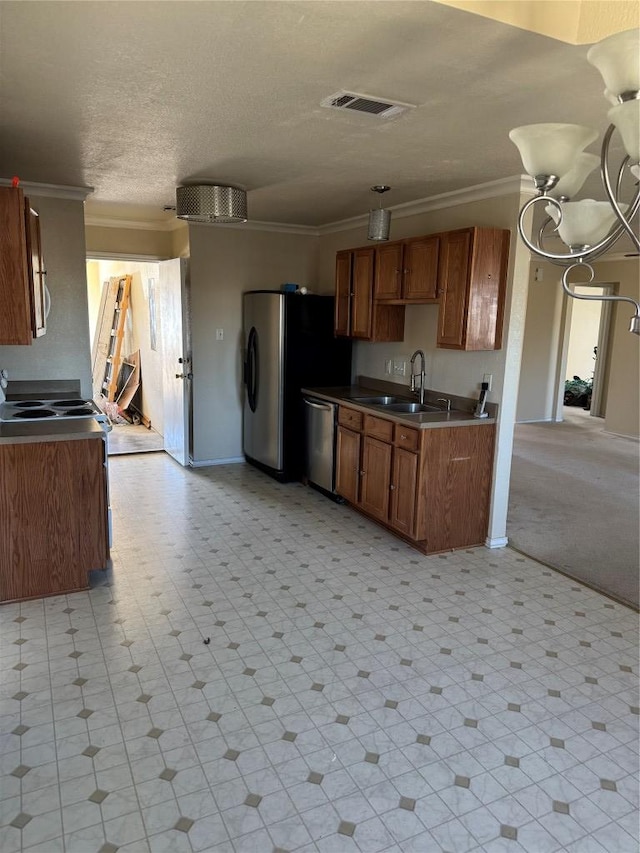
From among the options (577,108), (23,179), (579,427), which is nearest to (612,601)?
(577,108)

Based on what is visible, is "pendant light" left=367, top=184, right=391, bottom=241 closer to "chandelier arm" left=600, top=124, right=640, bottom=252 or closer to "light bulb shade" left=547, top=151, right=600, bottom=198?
"light bulb shade" left=547, top=151, right=600, bottom=198

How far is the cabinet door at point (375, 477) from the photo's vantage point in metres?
4.15

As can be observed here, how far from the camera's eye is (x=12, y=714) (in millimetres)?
2301

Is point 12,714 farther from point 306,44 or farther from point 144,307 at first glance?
point 144,307

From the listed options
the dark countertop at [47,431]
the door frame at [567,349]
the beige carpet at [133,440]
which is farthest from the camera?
the door frame at [567,349]

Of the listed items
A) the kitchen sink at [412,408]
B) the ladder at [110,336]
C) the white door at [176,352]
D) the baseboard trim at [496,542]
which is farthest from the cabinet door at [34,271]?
the ladder at [110,336]

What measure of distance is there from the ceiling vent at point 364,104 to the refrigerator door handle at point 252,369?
324 centimetres

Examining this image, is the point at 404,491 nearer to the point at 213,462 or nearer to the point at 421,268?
the point at 421,268

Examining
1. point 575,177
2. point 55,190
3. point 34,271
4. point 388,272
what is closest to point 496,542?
point 388,272

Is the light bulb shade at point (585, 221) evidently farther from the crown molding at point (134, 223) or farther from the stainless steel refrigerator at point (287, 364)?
the crown molding at point (134, 223)

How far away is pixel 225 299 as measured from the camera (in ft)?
18.9

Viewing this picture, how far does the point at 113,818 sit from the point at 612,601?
2.82 meters

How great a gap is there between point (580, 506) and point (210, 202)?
3915 mm

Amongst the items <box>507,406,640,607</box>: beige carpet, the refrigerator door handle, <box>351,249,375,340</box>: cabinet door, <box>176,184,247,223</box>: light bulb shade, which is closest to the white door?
the refrigerator door handle
